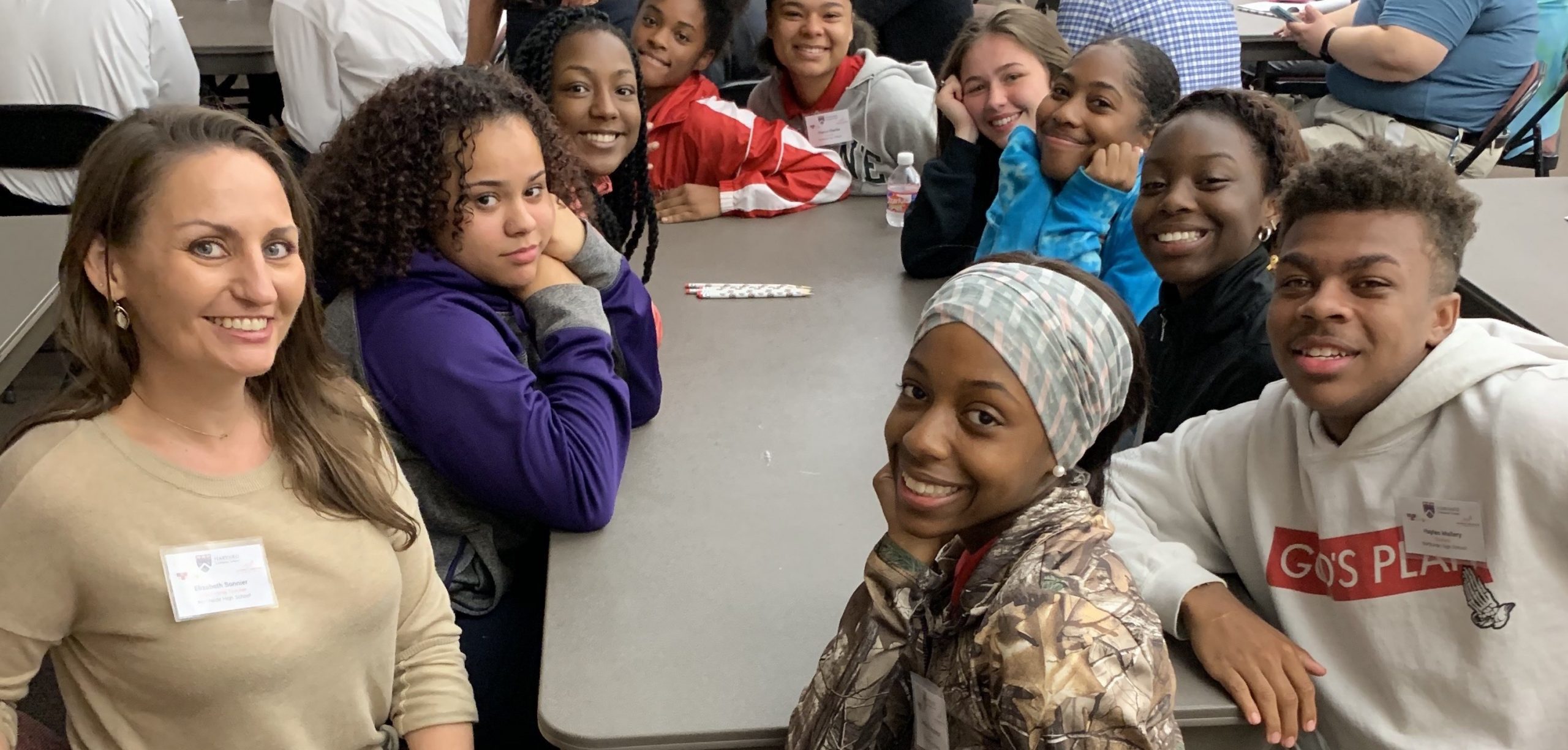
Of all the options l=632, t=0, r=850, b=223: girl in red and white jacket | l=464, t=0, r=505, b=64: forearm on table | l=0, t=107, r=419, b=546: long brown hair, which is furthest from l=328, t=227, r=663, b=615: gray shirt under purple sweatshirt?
l=464, t=0, r=505, b=64: forearm on table

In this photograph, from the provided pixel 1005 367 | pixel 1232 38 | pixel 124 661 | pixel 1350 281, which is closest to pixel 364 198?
pixel 124 661

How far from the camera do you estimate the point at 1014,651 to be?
1051mm

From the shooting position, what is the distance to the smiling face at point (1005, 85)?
2.72m

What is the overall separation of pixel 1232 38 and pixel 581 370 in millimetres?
2150

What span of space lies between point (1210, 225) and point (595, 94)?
1.31 m

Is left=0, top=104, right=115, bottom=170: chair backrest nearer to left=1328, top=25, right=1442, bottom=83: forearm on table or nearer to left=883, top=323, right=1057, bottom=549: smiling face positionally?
left=883, top=323, right=1057, bottom=549: smiling face

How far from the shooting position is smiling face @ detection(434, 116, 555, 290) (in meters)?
1.67

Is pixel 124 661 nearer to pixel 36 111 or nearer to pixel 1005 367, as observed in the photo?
pixel 1005 367

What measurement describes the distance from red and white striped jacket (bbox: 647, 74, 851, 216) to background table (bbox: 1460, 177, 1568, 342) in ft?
4.74

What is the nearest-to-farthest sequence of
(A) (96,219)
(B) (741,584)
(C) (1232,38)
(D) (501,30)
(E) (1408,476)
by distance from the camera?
(A) (96,219) → (E) (1408,476) → (B) (741,584) → (C) (1232,38) → (D) (501,30)

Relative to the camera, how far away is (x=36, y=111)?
3.09 meters

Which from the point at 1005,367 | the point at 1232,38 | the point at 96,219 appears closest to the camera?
the point at 1005,367

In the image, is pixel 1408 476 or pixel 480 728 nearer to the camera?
pixel 1408 476

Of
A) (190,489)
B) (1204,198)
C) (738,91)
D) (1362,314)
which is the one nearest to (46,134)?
(738,91)
